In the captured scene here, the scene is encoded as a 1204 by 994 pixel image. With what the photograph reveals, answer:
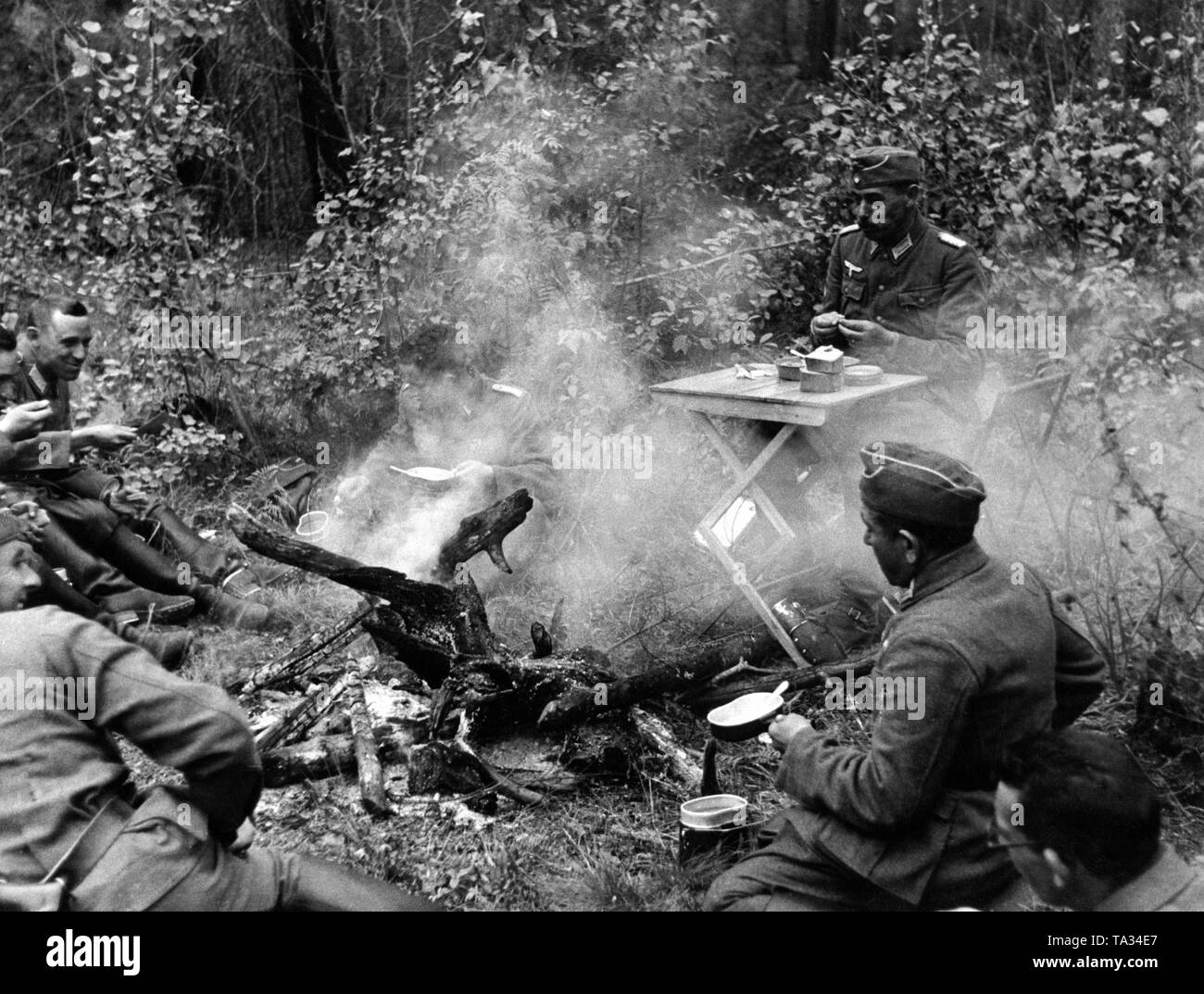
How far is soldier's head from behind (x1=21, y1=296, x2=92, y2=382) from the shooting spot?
20.6ft

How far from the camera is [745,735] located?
11.3ft

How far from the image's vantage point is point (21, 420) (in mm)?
5688

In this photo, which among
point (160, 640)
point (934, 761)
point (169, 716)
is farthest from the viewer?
point (160, 640)

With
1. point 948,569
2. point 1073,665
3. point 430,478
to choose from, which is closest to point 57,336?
point 430,478

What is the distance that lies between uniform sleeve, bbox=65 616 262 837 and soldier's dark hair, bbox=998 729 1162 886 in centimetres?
197

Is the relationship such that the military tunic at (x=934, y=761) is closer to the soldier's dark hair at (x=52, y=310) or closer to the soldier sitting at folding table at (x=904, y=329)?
the soldier sitting at folding table at (x=904, y=329)

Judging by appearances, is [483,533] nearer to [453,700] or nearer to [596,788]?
[453,700]

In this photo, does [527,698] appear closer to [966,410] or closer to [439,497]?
[439,497]

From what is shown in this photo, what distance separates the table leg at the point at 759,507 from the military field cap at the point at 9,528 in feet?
11.5

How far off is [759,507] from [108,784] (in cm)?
399

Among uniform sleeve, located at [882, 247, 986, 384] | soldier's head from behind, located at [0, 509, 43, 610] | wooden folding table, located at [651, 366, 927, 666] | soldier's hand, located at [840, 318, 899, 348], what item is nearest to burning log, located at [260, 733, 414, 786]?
soldier's head from behind, located at [0, 509, 43, 610]

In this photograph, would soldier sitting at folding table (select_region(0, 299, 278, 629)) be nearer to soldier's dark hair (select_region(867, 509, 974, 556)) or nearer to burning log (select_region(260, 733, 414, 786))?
burning log (select_region(260, 733, 414, 786))

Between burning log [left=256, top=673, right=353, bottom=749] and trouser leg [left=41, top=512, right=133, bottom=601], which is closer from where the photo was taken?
burning log [left=256, top=673, right=353, bottom=749]
